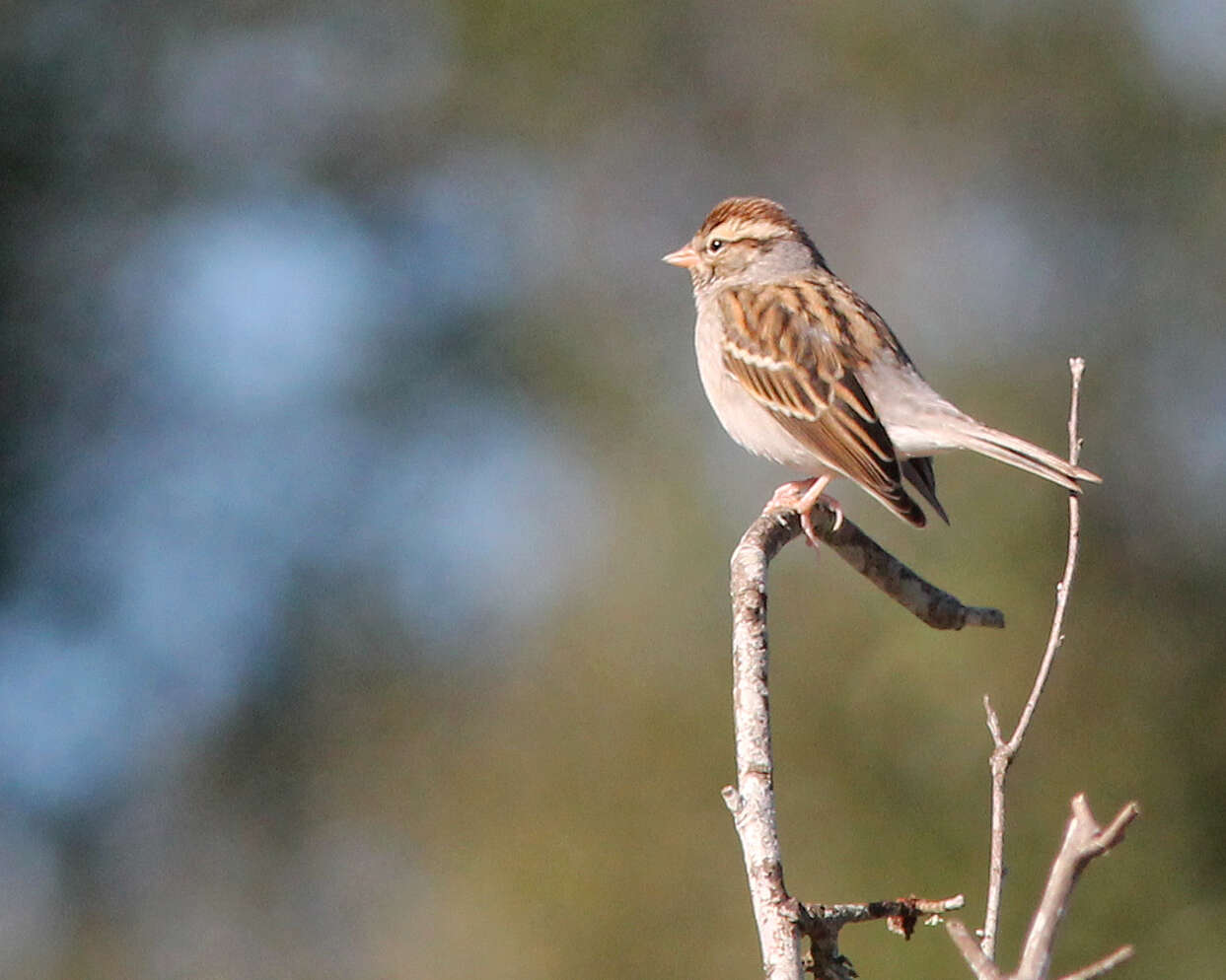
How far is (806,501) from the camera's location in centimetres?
416

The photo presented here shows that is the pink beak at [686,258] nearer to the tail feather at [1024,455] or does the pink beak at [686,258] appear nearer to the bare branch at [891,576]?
the tail feather at [1024,455]

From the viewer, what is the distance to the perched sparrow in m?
4.89

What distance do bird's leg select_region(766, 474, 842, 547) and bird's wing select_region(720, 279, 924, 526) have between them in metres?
0.11

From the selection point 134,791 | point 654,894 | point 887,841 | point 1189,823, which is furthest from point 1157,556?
point 134,791

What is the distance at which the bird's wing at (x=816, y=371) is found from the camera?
4.88m

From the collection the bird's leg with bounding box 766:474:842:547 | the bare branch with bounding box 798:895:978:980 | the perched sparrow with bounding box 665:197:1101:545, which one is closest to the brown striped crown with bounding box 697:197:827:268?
Result: the perched sparrow with bounding box 665:197:1101:545

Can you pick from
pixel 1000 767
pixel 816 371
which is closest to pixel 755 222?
pixel 816 371

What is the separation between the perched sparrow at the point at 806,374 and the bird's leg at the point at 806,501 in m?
0.01

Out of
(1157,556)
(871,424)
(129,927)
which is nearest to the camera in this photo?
(871,424)

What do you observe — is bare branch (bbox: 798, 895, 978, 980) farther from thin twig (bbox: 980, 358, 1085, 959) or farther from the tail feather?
the tail feather

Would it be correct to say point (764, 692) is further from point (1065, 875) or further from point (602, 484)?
point (602, 484)

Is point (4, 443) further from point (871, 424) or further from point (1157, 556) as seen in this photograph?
point (871, 424)

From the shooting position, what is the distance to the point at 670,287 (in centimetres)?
1702

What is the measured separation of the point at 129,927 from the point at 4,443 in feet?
14.2
